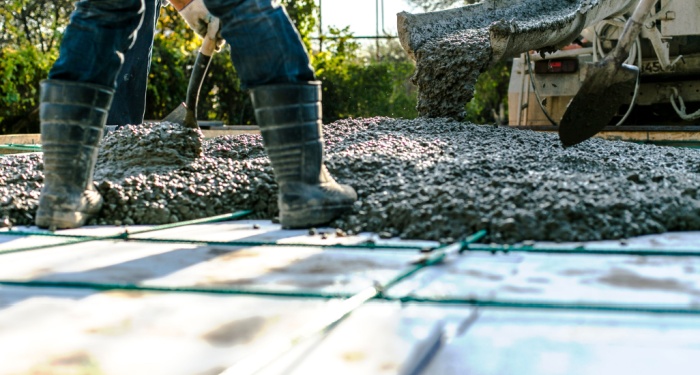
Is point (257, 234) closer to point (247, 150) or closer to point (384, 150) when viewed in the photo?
point (384, 150)

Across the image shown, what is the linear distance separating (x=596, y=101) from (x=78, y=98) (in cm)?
196

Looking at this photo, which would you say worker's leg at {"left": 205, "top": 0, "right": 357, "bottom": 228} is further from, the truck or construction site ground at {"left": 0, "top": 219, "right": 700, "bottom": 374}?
the truck

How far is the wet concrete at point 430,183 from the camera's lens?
196 centimetres

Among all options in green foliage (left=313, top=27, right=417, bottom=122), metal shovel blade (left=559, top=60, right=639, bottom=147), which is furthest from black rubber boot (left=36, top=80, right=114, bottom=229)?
green foliage (left=313, top=27, right=417, bottom=122)

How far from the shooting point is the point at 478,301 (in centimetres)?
132

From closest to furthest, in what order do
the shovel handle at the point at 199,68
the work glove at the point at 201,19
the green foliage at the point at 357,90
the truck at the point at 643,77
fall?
the work glove at the point at 201,19 < the shovel handle at the point at 199,68 < the truck at the point at 643,77 < the green foliage at the point at 357,90

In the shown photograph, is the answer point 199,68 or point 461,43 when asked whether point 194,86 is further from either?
point 461,43

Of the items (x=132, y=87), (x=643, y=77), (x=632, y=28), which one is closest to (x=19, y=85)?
(x=132, y=87)

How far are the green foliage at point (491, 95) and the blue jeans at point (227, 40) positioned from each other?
9394 millimetres

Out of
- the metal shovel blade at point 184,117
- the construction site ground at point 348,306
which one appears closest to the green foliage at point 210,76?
the metal shovel blade at point 184,117

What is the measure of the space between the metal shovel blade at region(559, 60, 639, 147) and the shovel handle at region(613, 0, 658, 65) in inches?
2.5

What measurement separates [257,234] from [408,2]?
13248 millimetres

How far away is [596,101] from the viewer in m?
3.19

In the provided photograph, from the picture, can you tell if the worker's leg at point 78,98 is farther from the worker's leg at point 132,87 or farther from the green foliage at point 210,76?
the green foliage at point 210,76
